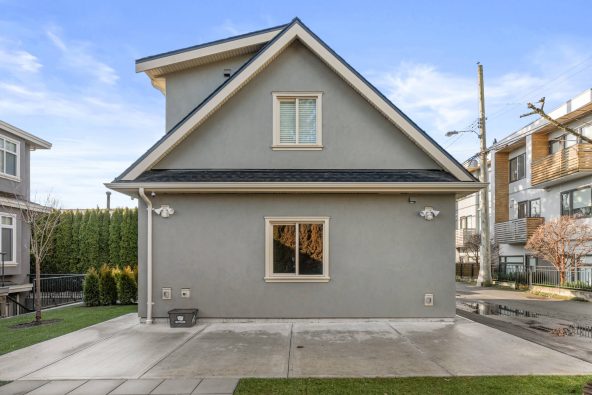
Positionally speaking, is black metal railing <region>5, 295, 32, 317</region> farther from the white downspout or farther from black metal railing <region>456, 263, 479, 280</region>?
black metal railing <region>456, 263, 479, 280</region>

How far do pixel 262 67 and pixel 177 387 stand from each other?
24.0ft

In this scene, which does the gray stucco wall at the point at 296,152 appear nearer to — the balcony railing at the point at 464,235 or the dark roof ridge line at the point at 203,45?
the dark roof ridge line at the point at 203,45

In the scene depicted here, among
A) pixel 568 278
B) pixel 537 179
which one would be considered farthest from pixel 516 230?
pixel 568 278

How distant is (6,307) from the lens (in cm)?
1454

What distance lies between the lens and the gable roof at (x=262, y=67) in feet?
30.6

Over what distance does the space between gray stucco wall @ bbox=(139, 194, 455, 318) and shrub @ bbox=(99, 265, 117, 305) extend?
4.31 m

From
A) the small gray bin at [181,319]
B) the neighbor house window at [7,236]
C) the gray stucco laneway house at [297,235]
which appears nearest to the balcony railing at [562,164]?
the gray stucco laneway house at [297,235]

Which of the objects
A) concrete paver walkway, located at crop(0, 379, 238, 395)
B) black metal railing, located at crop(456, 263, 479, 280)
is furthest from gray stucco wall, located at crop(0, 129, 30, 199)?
black metal railing, located at crop(456, 263, 479, 280)

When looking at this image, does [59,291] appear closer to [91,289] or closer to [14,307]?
[14,307]

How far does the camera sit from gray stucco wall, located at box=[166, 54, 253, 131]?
10.9 m

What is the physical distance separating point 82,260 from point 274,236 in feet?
47.5

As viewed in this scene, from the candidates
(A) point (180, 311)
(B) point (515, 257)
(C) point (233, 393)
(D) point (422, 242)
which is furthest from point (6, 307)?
(B) point (515, 257)

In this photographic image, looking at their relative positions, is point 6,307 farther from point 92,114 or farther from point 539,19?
point 539,19

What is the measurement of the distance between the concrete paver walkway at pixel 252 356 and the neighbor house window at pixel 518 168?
19.3 meters
